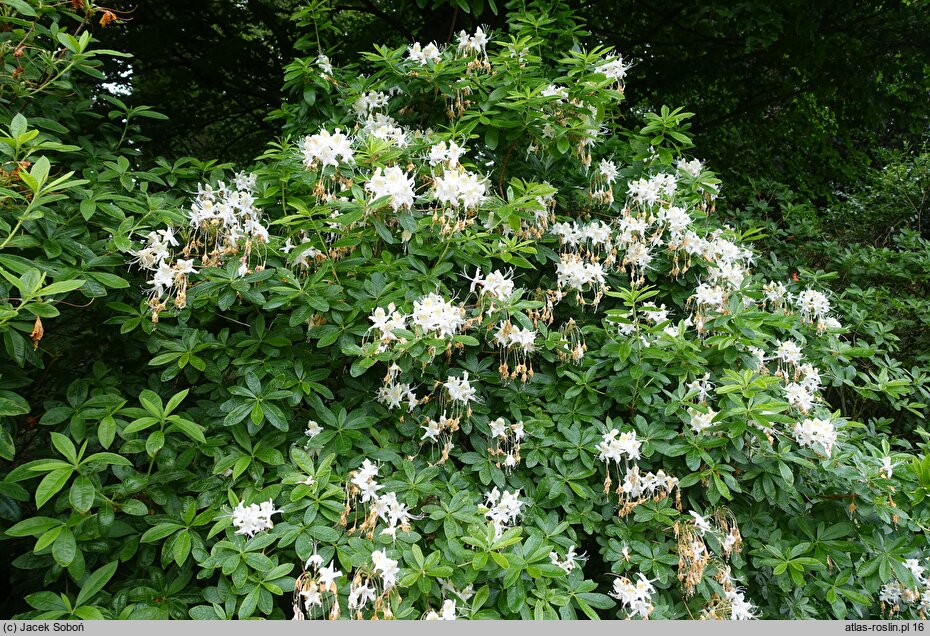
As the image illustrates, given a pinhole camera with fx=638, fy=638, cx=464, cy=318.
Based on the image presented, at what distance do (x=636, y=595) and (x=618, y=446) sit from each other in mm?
516

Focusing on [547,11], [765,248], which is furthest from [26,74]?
[765,248]

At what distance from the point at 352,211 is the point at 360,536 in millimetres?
1114

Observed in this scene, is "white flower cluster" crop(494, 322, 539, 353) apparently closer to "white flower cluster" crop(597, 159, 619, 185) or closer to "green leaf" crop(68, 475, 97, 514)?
"white flower cluster" crop(597, 159, 619, 185)

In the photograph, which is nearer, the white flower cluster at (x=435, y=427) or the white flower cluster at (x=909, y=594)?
the white flower cluster at (x=435, y=427)

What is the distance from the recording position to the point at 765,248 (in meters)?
5.13

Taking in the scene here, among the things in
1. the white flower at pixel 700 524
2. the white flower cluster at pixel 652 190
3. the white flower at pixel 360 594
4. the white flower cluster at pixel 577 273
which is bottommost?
the white flower at pixel 360 594

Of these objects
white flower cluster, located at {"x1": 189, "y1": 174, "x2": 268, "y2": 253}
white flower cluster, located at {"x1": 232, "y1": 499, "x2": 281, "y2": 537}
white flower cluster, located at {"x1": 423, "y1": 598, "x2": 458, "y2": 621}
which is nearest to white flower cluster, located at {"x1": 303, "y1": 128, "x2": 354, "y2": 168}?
white flower cluster, located at {"x1": 189, "y1": 174, "x2": 268, "y2": 253}

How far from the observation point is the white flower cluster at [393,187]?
2.27 metres

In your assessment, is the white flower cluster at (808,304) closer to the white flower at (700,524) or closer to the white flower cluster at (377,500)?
the white flower at (700,524)

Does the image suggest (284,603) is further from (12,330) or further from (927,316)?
Answer: (927,316)

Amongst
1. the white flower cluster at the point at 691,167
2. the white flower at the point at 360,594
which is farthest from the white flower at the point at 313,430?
the white flower cluster at the point at 691,167

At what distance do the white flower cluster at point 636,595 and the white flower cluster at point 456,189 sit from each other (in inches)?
57.7

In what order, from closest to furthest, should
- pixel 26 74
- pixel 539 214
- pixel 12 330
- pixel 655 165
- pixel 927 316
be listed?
pixel 12 330
pixel 26 74
pixel 539 214
pixel 655 165
pixel 927 316

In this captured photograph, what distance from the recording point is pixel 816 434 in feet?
8.12
